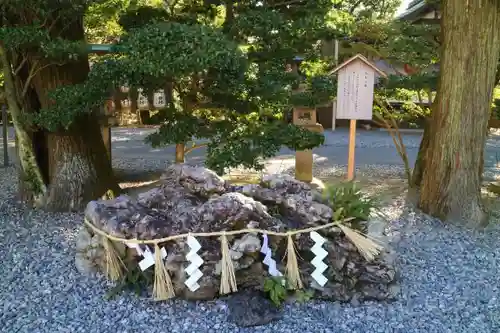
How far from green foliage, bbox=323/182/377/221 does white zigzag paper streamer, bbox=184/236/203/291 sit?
36.6 inches

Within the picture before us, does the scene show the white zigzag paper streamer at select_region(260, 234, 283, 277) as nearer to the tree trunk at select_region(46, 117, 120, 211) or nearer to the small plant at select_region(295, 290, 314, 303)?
the small plant at select_region(295, 290, 314, 303)

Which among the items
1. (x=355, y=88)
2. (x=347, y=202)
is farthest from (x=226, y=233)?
(x=355, y=88)

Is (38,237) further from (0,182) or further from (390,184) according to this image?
(390,184)

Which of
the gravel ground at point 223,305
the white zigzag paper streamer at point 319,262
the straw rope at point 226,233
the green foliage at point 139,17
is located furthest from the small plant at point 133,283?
the green foliage at point 139,17

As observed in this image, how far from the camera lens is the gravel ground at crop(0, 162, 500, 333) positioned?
275cm

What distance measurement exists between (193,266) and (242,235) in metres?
0.35

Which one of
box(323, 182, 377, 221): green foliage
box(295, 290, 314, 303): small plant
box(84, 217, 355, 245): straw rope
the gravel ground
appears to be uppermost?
box(323, 182, 377, 221): green foliage

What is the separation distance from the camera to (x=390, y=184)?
693 cm

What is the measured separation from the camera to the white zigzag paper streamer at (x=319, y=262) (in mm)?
2973

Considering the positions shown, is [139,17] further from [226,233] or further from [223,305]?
[223,305]

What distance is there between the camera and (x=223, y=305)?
2943mm

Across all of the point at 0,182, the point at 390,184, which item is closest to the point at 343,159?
the point at 390,184

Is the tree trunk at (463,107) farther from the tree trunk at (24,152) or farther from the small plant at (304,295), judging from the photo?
the tree trunk at (24,152)

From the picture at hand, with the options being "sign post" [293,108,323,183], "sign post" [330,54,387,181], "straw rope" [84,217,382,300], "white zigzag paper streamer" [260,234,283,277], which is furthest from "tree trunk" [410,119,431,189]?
"white zigzag paper streamer" [260,234,283,277]
